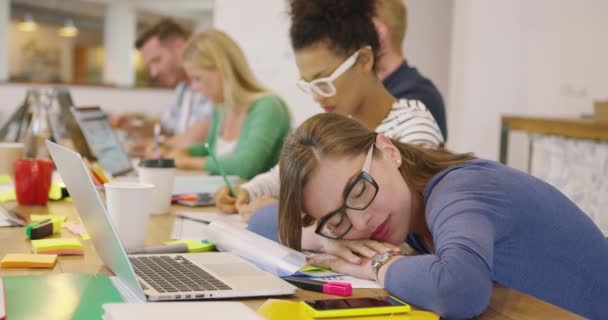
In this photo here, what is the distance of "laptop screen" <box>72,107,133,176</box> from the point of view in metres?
2.60

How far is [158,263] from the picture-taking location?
121 centimetres

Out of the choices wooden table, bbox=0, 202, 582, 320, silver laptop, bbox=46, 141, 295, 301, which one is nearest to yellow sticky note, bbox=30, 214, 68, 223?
wooden table, bbox=0, 202, 582, 320

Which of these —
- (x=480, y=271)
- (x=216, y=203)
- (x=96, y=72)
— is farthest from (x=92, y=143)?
(x=96, y=72)

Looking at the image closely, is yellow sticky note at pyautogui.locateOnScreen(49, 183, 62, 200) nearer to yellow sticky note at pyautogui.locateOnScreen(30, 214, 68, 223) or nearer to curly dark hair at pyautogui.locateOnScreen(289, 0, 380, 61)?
yellow sticky note at pyautogui.locateOnScreen(30, 214, 68, 223)

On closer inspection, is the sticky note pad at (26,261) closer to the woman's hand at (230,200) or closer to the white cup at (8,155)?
the woman's hand at (230,200)

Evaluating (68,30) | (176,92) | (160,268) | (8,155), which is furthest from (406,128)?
(68,30)

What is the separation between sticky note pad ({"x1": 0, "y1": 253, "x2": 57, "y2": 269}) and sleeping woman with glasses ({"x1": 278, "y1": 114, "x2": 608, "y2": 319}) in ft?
1.37

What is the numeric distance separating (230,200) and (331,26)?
56cm

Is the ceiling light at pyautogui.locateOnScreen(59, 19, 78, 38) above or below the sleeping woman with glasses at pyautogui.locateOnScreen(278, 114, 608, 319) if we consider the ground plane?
above

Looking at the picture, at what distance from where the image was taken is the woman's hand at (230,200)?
194 centimetres

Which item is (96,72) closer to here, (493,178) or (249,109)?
(249,109)

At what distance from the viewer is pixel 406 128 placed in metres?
1.93

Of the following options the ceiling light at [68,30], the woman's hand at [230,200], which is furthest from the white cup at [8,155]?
the ceiling light at [68,30]

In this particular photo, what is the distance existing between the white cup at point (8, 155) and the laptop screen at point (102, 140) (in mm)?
234
